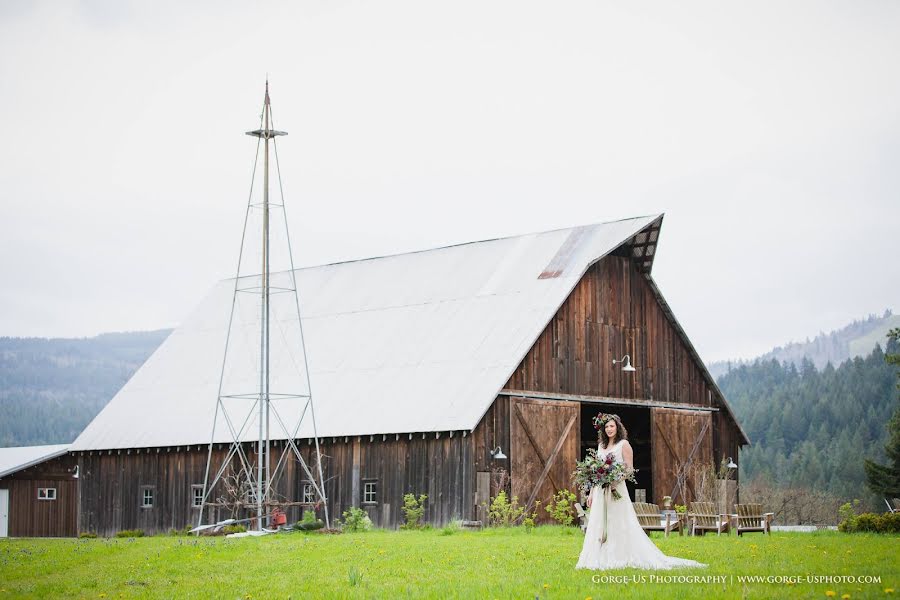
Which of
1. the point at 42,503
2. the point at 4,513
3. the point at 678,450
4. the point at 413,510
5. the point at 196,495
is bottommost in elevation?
the point at 4,513

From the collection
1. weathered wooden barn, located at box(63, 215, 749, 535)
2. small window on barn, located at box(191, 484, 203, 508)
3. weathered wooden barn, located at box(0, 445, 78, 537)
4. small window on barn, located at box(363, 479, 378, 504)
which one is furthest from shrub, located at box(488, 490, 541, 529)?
weathered wooden barn, located at box(0, 445, 78, 537)

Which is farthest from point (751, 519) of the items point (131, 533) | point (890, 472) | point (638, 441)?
point (890, 472)

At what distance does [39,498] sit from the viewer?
1860 inches

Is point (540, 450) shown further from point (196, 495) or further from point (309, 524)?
point (196, 495)

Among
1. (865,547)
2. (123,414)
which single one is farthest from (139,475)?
(865,547)

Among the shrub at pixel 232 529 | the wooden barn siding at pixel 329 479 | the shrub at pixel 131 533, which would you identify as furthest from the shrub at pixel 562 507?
the shrub at pixel 131 533

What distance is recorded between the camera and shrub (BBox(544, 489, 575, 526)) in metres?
32.9

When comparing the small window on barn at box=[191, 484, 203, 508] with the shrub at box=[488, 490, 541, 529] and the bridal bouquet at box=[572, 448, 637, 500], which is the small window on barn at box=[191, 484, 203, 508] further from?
the bridal bouquet at box=[572, 448, 637, 500]

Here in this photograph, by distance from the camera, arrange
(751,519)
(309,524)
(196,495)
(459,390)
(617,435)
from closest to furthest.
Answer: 1. (617,435)
2. (751,519)
3. (309,524)
4. (459,390)
5. (196,495)

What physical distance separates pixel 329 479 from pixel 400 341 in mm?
4899

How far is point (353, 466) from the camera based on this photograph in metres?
35.5

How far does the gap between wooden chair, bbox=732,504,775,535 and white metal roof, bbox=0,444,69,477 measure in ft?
82.8

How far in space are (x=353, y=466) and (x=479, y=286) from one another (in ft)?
22.0

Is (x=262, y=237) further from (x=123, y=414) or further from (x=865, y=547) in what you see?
(x=865, y=547)
